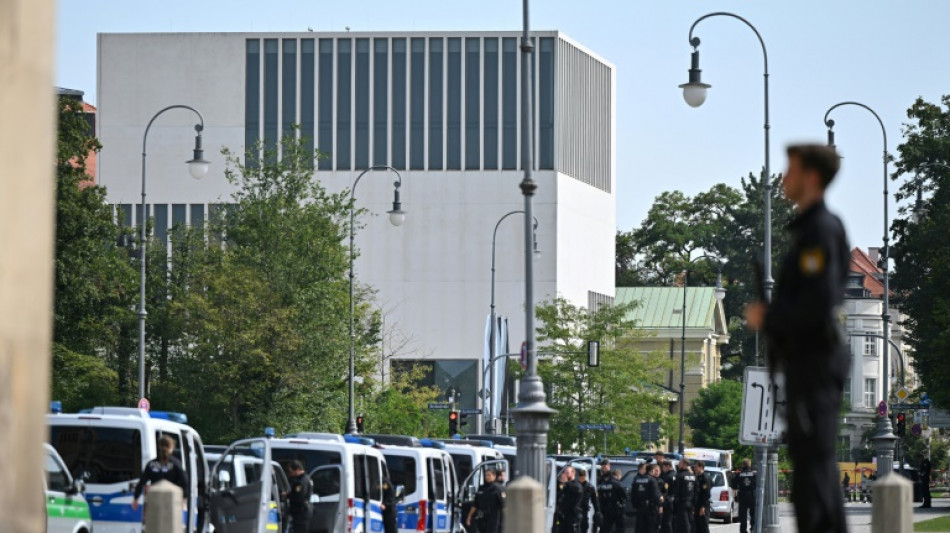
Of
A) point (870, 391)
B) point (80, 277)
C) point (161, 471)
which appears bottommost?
point (870, 391)

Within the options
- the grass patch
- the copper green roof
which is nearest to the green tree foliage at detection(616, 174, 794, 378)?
the copper green roof

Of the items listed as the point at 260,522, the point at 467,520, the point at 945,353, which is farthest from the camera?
the point at 945,353

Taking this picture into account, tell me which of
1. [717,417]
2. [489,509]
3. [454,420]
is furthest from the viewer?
[717,417]

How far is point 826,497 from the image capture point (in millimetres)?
6688

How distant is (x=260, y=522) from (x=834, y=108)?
83.2 ft

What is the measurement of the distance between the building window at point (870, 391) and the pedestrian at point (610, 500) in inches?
4728

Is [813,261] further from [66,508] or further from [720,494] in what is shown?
[720,494]

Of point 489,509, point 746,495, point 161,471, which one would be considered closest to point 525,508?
point 161,471

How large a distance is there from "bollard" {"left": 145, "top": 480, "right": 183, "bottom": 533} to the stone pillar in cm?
976

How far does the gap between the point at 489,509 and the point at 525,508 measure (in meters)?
12.8

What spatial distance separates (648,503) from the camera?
31641mm

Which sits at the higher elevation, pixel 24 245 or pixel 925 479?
pixel 24 245

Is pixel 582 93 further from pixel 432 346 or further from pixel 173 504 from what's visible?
pixel 173 504

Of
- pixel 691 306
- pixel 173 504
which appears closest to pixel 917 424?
pixel 173 504
